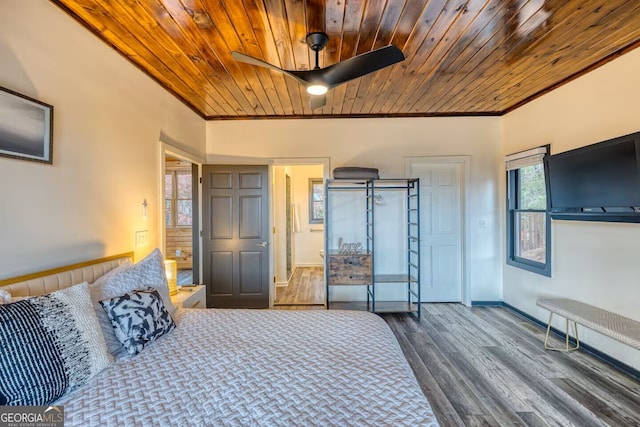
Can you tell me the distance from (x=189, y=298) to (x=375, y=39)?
106 inches

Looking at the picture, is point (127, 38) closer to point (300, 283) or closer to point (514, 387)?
point (514, 387)

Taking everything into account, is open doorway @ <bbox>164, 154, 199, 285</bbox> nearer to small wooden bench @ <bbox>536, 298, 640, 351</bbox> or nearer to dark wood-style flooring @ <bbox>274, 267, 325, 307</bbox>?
dark wood-style flooring @ <bbox>274, 267, 325, 307</bbox>

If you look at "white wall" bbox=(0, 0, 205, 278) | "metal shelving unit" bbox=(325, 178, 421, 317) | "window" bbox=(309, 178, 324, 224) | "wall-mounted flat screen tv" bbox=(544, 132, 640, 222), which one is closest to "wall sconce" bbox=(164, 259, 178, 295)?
"white wall" bbox=(0, 0, 205, 278)

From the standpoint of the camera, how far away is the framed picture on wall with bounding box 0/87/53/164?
1440 mm

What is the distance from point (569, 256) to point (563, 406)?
1.56 metres

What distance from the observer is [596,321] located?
90.2 inches

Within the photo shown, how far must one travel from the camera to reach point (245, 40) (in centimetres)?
216

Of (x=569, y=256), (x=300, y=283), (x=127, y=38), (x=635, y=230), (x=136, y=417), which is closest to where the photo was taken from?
(x=136, y=417)

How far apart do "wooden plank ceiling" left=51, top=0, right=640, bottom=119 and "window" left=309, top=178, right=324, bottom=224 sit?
3602 mm

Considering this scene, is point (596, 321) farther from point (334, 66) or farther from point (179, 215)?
point (179, 215)

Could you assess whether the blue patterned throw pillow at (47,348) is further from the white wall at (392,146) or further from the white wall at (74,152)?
the white wall at (392,146)

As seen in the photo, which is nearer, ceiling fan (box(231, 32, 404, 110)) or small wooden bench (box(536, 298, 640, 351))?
ceiling fan (box(231, 32, 404, 110))

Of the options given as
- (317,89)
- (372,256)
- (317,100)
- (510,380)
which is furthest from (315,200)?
(510,380)

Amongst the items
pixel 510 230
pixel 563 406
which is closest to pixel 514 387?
pixel 563 406
